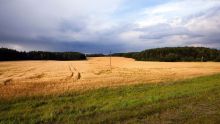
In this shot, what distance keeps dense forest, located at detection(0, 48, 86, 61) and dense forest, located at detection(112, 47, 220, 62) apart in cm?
2259

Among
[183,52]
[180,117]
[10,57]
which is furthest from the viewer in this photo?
[183,52]

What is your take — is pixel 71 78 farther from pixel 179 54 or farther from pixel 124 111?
pixel 179 54

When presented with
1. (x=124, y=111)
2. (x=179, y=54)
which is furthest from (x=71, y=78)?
→ (x=179, y=54)

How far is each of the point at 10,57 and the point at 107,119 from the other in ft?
310

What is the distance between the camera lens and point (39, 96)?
68.5 ft

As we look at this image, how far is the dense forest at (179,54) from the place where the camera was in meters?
106

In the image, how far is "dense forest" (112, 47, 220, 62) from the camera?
348 ft

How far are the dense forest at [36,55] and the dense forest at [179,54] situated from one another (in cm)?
2259

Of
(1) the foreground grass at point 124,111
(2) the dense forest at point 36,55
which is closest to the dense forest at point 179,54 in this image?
(2) the dense forest at point 36,55

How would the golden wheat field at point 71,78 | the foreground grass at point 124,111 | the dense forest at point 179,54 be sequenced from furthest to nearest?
1. the dense forest at point 179,54
2. the golden wheat field at point 71,78
3. the foreground grass at point 124,111

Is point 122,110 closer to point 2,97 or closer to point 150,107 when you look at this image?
point 150,107

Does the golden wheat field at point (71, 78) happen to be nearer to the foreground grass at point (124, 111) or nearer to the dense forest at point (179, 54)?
the foreground grass at point (124, 111)

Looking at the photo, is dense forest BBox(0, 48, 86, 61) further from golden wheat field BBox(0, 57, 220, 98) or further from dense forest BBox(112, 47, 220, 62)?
golden wheat field BBox(0, 57, 220, 98)

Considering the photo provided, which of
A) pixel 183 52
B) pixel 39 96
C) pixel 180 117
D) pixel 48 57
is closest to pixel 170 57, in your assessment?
pixel 183 52
